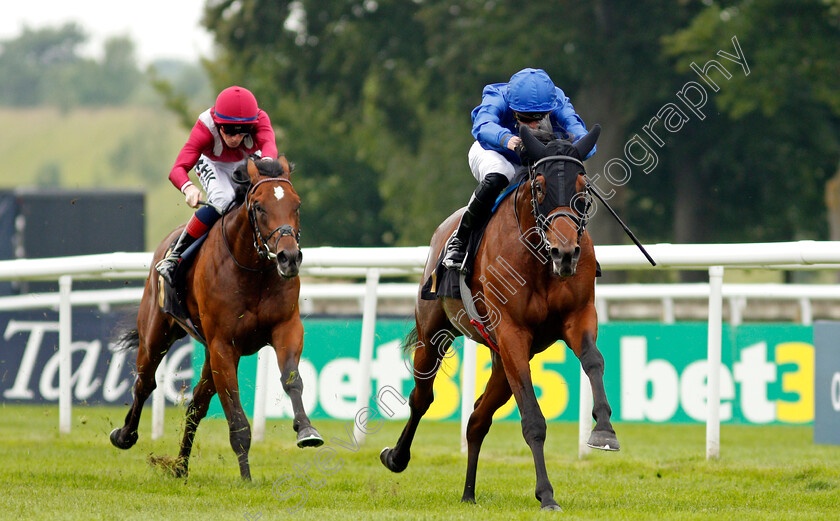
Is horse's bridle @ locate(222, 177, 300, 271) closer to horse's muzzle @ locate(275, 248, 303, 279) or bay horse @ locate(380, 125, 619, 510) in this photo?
horse's muzzle @ locate(275, 248, 303, 279)

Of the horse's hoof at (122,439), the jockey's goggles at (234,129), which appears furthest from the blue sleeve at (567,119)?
the horse's hoof at (122,439)

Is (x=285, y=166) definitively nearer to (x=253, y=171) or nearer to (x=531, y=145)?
(x=253, y=171)

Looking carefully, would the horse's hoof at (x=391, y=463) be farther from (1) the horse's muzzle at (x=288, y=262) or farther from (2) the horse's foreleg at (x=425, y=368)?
(1) the horse's muzzle at (x=288, y=262)

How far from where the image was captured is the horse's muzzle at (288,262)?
570 cm

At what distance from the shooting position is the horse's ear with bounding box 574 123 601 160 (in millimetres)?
5402

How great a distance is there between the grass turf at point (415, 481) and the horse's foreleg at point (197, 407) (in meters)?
0.16

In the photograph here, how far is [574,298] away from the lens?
5.41 m

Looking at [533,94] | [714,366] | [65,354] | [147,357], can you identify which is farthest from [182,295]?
[714,366]

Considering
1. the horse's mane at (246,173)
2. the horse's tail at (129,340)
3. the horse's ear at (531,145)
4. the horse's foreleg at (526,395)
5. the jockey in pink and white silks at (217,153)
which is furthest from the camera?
the horse's tail at (129,340)

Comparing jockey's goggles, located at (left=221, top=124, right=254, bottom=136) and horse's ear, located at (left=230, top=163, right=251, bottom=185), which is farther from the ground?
jockey's goggles, located at (left=221, top=124, right=254, bottom=136)

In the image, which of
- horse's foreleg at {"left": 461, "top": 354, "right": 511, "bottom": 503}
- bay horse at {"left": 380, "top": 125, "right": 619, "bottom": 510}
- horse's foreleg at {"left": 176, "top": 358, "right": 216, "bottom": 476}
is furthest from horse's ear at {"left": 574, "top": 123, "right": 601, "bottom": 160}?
horse's foreleg at {"left": 176, "top": 358, "right": 216, "bottom": 476}

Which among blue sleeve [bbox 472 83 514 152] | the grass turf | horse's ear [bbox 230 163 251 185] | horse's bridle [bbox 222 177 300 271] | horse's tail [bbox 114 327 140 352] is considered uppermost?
blue sleeve [bbox 472 83 514 152]

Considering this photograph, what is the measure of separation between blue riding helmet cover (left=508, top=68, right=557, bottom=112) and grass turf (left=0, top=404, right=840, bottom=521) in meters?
2.02

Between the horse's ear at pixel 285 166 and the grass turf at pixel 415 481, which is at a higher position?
the horse's ear at pixel 285 166
